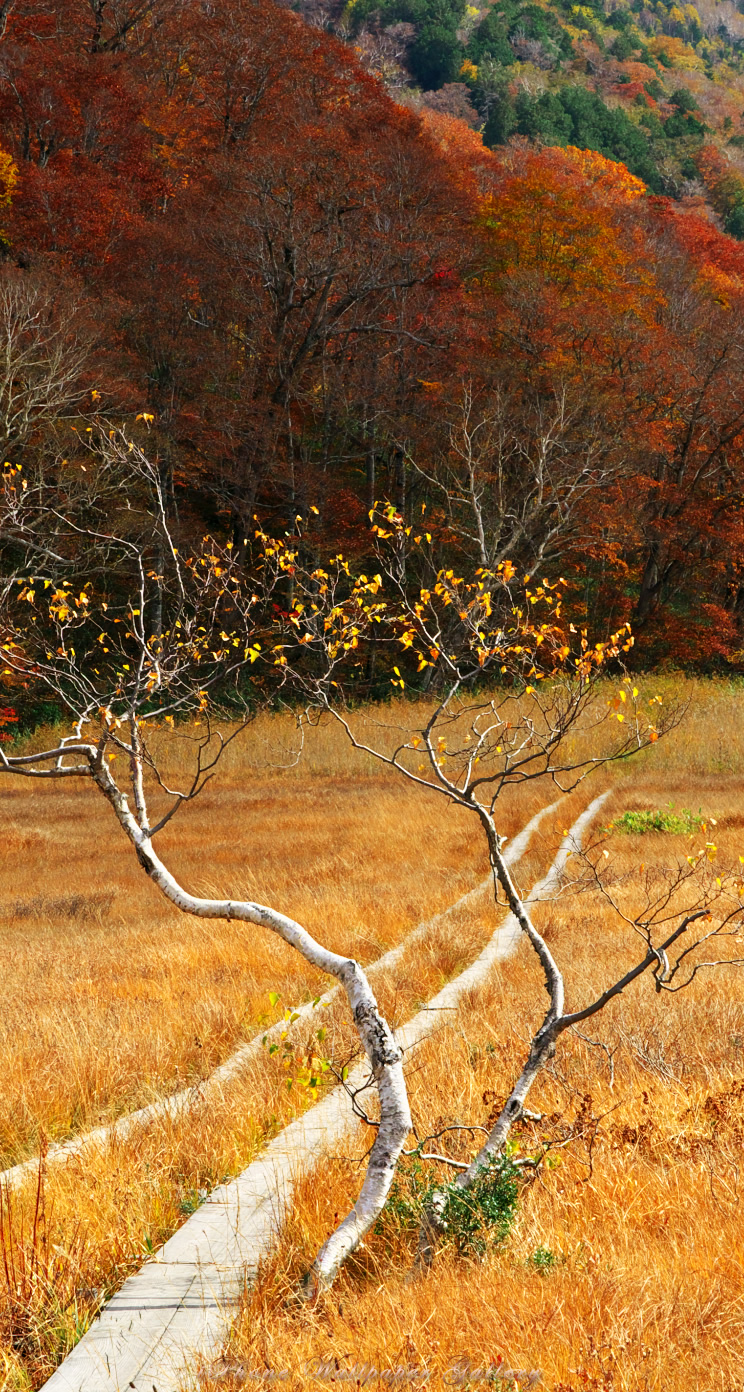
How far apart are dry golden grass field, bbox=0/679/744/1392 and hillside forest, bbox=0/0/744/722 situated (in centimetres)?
1534

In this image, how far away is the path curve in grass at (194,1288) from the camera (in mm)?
3621

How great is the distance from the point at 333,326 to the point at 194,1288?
104ft

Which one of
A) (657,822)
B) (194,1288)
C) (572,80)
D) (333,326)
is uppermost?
(572,80)

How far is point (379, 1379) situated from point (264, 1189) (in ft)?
5.88

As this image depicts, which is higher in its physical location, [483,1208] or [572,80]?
[572,80]

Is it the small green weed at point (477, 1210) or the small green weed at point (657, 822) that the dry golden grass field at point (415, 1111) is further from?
the small green weed at point (657, 822)

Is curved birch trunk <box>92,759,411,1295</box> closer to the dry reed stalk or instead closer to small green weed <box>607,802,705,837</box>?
the dry reed stalk

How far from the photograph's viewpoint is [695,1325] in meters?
3.59

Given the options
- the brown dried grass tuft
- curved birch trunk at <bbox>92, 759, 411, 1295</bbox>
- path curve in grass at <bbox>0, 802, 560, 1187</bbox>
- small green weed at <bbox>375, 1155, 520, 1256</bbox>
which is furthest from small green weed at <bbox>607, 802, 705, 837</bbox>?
curved birch trunk at <bbox>92, 759, 411, 1295</bbox>

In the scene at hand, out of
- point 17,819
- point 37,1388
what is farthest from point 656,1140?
point 17,819

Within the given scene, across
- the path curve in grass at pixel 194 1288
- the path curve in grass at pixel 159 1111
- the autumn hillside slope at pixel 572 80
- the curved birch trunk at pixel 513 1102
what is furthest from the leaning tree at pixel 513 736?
the autumn hillside slope at pixel 572 80

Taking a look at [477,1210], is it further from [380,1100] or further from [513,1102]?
[380,1100]

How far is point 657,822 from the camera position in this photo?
1588 centimetres

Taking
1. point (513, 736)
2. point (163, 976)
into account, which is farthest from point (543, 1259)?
point (513, 736)
